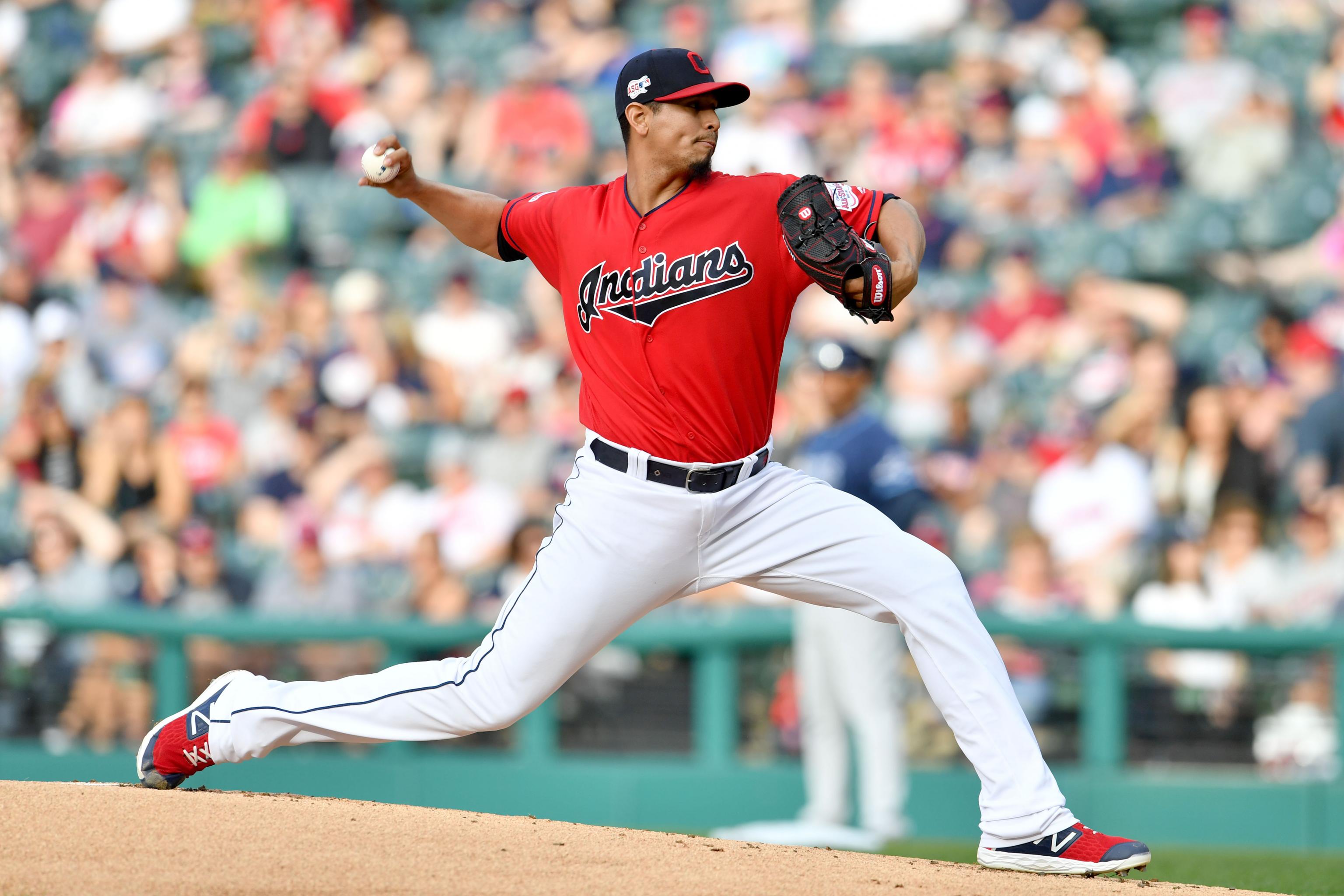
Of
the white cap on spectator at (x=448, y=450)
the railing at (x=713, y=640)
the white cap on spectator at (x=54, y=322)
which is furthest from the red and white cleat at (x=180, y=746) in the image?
the white cap on spectator at (x=54, y=322)

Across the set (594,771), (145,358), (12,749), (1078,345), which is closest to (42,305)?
(145,358)

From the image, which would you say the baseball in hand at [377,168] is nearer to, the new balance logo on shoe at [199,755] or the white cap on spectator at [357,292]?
the new balance logo on shoe at [199,755]

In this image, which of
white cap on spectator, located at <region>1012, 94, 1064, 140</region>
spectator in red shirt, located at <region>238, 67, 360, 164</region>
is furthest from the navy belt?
spectator in red shirt, located at <region>238, 67, 360, 164</region>

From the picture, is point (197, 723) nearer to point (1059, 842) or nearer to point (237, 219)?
point (1059, 842)

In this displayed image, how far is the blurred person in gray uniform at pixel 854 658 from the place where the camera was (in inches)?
234

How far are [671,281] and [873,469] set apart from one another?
96.6 inches

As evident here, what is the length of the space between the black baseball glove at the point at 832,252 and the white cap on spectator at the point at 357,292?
6.05 metres

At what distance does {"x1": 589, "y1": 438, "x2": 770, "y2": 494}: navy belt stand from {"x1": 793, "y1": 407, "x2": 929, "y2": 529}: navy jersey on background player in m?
2.24

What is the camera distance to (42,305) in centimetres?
989

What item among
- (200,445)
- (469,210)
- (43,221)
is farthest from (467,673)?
(43,221)

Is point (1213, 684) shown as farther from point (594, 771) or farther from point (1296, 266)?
point (1296, 266)

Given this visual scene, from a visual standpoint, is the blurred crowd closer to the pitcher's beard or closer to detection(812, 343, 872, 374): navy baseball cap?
detection(812, 343, 872, 374): navy baseball cap

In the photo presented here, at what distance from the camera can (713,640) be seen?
6.51m

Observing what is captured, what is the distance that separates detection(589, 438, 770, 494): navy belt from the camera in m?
A: 3.69
